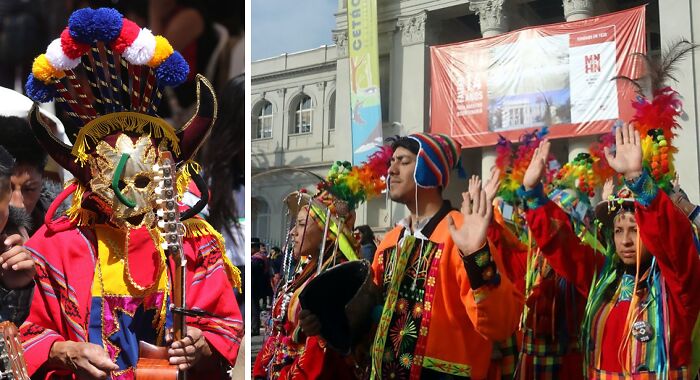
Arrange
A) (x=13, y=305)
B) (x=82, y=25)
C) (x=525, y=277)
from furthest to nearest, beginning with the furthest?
(x=13, y=305), (x=525, y=277), (x=82, y=25)

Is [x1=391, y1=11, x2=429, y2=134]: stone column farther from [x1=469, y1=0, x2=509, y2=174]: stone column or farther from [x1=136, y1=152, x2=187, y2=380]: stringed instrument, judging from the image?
[x1=136, y1=152, x2=187, y2=380]: stringed instrument

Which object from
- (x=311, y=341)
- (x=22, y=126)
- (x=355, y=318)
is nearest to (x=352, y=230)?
(x=311, y=341)

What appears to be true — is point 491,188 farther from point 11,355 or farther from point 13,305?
point 13,305

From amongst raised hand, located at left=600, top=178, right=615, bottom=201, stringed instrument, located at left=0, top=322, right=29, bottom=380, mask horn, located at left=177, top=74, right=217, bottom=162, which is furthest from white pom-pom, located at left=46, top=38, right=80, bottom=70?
raised hand, located at left=600, top=178, right=615, bottom=201

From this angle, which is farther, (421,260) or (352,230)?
(352,230)

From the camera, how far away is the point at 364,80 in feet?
15.4

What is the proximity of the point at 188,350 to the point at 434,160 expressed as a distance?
1.21 m

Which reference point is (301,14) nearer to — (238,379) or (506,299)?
(238,379)

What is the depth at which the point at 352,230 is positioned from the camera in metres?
4.17

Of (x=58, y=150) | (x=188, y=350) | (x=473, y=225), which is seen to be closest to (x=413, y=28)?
(x=473, y=225)

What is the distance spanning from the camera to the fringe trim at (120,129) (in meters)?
2.95

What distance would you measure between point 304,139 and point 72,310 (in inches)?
88.7

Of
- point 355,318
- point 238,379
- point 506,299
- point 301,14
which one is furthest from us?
point 301,14

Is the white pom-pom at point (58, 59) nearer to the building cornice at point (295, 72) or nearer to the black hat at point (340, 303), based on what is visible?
the black hat at point (340, 303)
